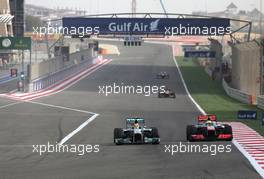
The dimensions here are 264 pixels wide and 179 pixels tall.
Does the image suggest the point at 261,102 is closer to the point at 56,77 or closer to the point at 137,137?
the point at 137,137

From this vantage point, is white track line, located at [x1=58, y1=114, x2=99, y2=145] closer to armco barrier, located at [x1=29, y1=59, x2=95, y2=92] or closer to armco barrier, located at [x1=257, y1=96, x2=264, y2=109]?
armco barrier, located at [x1=257, y1=96, x2=264, y2=109]

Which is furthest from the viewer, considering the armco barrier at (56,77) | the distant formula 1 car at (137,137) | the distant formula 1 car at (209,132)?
the armco barrier at (56,77)

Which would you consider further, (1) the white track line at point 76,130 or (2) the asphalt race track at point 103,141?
(1) the white track line at point 76,130

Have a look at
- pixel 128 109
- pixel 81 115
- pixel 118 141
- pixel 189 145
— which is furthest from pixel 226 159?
pixel 128 109

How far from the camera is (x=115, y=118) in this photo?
34.5 meters

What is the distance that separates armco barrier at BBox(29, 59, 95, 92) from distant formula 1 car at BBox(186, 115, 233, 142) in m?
37.3

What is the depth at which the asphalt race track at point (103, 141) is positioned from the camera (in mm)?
15617

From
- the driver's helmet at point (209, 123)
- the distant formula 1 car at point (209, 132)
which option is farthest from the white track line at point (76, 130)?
the driver's helmet at point (209, 123)

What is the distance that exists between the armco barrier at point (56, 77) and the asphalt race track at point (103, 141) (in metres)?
4.27

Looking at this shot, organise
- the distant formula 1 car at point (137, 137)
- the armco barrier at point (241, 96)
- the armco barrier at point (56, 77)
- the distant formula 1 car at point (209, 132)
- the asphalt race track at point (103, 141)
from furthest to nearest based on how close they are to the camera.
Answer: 1. the armco barrier at point (56, 77)
2. the armco barrier at point (241, 96)
3. the distant formula 1 car at point (209, 132)
4. the distant formula 1 car at point (137, 137)
5. the asphalt race track at point (103, 141)

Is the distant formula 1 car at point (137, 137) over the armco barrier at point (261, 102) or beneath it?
over

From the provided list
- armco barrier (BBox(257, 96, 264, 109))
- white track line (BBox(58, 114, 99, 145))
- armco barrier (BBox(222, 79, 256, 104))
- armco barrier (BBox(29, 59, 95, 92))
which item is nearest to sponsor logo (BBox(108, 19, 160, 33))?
armco barrier (BBox(29, 59, 95, 92))

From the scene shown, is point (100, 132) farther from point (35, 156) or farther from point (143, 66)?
point (143, 66)

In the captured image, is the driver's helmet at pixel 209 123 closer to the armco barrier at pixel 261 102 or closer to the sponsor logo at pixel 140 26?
the armco barrier at pixel 261 102
